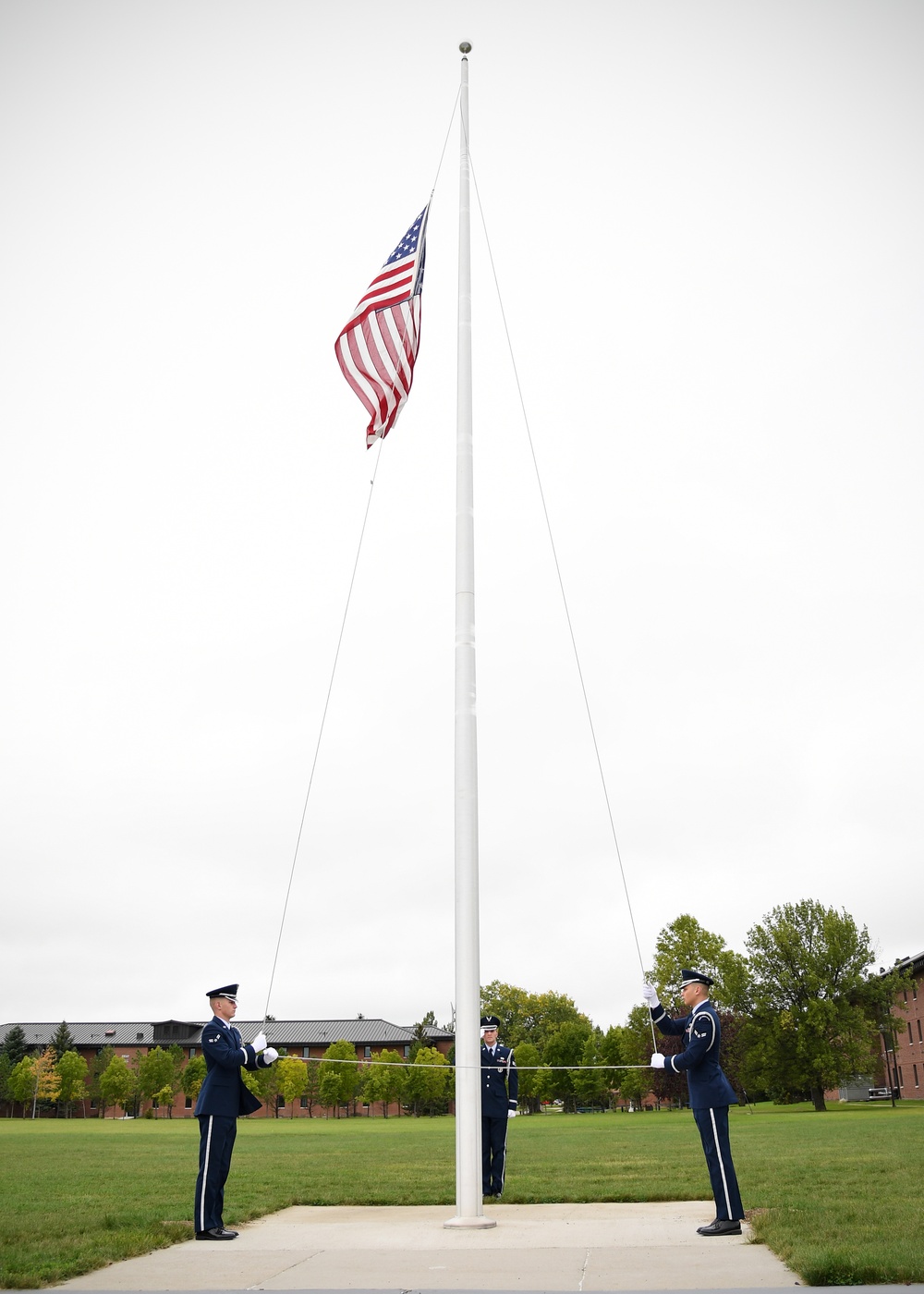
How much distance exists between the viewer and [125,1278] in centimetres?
680

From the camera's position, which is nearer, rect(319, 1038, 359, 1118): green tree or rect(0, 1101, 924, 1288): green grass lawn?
rect(0, 1101, 924, 1288): green grass lawn

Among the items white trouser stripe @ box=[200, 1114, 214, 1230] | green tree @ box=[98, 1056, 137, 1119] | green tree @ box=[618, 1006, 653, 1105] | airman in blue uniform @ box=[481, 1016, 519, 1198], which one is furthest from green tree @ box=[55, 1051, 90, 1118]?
white trouser stripe @ box=[200, 1114, 214, 1230]

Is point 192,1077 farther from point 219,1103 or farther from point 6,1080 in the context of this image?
point 219,1103

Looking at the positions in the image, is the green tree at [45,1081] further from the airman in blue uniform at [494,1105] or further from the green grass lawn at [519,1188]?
the airman in blue uniform at [494,1105]

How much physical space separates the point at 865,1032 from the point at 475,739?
50.1m

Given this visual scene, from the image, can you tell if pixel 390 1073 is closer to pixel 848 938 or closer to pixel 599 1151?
pixel 848 938

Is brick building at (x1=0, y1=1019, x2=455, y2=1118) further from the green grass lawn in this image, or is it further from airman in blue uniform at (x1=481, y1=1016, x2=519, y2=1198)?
airman in blue uniform at (x1=481, y1=1016, x2=519, y2=1198)

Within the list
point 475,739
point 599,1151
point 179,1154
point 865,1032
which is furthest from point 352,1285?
point 865,1032

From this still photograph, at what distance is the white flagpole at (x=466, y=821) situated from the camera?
28.5ft

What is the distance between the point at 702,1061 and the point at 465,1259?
2.53 m

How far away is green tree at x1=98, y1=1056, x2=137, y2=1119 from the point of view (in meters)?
86.3

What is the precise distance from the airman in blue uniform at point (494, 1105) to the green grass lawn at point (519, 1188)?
1.03 ft

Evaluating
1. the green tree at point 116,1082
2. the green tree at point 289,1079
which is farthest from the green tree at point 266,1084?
the green tree at point 116,1082

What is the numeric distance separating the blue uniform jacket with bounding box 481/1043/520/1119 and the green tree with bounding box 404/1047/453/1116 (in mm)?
Result: 64310
